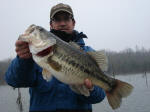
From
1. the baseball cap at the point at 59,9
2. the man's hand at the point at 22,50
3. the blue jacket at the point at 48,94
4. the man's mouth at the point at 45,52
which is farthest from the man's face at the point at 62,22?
the man's mouth at the point at 45,52

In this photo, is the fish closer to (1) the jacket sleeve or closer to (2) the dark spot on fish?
(2) the dark spot on fish

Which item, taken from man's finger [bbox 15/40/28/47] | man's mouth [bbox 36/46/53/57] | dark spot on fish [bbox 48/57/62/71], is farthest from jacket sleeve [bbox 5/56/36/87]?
dark spot on fish [bbox 48/57/62/71]

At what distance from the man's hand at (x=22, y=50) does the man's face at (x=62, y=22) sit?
1.33 meters

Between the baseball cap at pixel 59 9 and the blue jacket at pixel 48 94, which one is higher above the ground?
the baseball cap at pixel 59 9

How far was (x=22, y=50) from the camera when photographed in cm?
331

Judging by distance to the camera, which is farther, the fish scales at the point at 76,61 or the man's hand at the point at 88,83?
the man's hand at the point at 88,83

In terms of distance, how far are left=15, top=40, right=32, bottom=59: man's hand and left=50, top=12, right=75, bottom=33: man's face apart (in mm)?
1333

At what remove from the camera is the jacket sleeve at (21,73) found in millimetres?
3515

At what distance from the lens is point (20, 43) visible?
320cm

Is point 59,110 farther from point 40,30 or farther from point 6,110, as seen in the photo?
point 6,110

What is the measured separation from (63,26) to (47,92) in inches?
56.5

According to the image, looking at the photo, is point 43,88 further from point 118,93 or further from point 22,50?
point 118,93

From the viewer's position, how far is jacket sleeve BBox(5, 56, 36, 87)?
3.52 m

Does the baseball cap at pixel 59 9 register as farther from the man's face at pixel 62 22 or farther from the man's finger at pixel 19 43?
the man's finger at pixel 19 43
